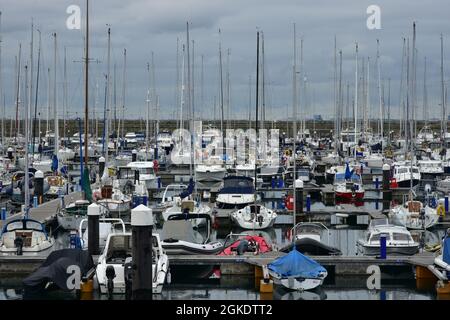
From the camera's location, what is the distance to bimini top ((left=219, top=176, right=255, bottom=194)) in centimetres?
4722

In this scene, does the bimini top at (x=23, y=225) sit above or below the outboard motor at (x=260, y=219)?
above

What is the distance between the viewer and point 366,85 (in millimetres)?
88000

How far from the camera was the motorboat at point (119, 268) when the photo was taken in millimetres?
26234

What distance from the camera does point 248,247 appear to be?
3238 centimetres

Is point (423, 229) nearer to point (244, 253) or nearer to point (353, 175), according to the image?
point (244, 253)

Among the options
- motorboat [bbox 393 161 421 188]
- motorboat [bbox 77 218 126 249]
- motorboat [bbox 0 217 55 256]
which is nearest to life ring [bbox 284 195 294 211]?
motorboat [bbox 393 161 421 188]

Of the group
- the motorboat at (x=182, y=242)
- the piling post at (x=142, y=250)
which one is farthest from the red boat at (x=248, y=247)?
the piling post at (x=142, y=250)

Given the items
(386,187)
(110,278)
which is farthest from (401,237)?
(386,187)

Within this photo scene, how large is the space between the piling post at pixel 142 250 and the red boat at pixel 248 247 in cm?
941

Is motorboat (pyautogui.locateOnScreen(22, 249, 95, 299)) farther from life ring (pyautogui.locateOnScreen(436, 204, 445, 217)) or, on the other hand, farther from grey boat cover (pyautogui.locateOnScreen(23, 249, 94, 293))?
life ring (pyautogui.locateOnScreen(436, 204, 445, 217))

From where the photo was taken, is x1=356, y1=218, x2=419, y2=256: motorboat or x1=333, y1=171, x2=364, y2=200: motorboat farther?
x1=333, y1=171, x2=364, y2=200: motorboat

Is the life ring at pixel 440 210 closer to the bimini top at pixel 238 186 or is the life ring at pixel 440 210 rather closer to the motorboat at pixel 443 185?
the bimini top at pixel 238 186

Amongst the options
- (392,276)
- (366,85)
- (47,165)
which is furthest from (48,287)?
(366,85)
